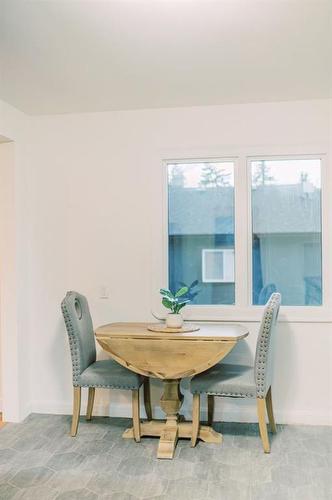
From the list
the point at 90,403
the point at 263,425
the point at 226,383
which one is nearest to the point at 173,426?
the point at 226,383

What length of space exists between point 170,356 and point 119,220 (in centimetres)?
115

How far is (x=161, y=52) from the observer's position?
8.09ft

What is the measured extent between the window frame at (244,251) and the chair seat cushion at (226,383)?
0.49 m

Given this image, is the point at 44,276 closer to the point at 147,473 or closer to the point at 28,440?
the point at 28,440

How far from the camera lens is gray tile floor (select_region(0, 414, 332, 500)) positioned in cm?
238

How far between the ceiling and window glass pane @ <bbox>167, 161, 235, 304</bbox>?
0.54m

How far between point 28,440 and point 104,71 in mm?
2415

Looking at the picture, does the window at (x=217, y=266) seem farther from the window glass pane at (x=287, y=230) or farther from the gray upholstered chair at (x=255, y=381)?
the gray upholstered chair at (x=255, y=381)

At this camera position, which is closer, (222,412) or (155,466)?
(155,466)

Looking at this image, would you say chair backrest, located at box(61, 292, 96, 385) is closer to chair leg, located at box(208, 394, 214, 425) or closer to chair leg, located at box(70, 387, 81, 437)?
chair leg, located at box(70, 387, 81, 437)

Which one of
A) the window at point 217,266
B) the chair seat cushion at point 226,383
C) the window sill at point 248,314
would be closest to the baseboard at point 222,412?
the chair seat cushion at point 226,383

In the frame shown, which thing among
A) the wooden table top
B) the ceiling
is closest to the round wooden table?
the wooden table top

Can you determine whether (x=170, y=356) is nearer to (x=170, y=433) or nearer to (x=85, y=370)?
(x=170, y=433)

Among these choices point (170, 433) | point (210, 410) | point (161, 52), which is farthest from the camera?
point (210, 410)
